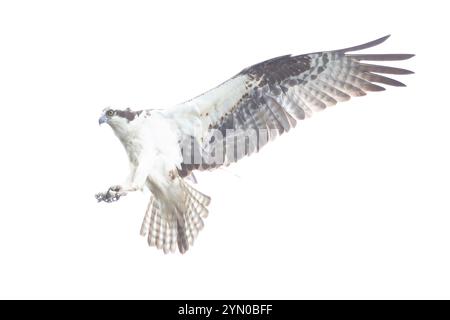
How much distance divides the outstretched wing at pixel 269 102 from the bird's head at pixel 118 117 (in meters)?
0.41

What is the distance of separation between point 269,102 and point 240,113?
10.6 inches

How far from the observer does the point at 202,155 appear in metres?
8.43

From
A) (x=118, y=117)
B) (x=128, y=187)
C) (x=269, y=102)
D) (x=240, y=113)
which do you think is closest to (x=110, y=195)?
(x=128, y=187)

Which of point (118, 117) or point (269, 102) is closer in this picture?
point (118, 117)

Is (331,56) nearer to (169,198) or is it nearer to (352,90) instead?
(352,90)

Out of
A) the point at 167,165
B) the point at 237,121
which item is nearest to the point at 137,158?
the point at 167,165

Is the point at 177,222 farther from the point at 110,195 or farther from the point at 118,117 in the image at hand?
the point at 118,117

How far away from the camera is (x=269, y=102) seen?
8.36 m

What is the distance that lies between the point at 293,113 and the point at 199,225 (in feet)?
4.37

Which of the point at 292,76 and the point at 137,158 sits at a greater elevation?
the point at 292,76

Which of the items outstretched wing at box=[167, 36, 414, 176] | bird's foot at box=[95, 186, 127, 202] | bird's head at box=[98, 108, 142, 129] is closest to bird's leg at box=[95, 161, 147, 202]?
bird's foot at box=[95, 186, 127, 202]

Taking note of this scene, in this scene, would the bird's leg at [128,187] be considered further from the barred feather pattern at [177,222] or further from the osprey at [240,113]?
the barred feather pattern at [177,222]

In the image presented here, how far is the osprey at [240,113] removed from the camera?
8.15m

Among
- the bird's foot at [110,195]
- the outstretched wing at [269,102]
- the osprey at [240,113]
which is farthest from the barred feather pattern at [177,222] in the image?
the bird's foot at [110,195]
